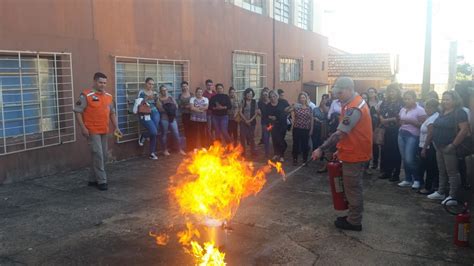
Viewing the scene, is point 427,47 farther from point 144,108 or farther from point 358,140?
point 358,140

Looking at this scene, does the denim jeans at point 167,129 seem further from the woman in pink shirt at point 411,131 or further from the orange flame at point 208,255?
the orange flame at point 208,255

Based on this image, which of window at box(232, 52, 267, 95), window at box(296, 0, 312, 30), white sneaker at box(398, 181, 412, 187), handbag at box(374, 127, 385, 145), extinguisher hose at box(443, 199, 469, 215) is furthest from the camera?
window at box(296, 0, 312, 30)

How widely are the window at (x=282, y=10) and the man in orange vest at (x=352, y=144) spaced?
11842 mm

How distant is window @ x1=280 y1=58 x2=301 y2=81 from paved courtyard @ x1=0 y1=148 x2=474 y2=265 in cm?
999

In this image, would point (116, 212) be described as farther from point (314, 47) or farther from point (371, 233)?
point (314, 47)

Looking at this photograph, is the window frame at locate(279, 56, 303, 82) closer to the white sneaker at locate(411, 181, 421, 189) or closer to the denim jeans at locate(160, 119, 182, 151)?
the denim jeans at locate(160, 119, 182, 151)

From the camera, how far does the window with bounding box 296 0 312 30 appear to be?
1888 cm

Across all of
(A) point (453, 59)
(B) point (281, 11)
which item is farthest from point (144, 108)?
(A) point (453, 59)

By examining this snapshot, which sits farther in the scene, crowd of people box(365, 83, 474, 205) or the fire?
crowd of people box(365, 83, 474, 205)

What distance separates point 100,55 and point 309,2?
13740 millimetres

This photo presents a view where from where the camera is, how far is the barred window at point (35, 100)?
7309 millimetres

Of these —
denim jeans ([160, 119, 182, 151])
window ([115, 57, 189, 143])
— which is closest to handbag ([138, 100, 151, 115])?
window ([115, 57, 189, 143])

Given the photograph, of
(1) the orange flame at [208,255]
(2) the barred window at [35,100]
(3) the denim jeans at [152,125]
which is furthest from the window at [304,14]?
(1) the orange flame at [208,255]

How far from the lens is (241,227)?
214 inches
